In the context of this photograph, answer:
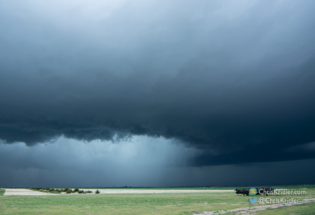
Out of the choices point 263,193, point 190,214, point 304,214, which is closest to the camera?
point 304,214

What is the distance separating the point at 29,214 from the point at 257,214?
28653 mm

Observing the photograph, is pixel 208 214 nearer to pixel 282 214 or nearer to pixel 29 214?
pixel 282 214

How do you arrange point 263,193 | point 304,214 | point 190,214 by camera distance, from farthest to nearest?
point 263,193 < point 190,214 < point 304,214

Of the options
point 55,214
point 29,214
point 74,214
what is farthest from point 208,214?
point 29,214

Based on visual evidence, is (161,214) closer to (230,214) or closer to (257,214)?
(230,214)

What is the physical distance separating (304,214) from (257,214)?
17.2 ft

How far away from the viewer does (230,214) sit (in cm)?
2778

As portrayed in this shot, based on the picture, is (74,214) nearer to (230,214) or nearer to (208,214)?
(208,214)

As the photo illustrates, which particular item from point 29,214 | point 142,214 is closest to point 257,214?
point 142,214

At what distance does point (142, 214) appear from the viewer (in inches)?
1164

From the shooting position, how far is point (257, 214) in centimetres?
2753

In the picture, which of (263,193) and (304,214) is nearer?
(304,214)

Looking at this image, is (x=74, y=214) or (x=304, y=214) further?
(x=74, y=214)

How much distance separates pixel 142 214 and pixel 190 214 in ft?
20.0
